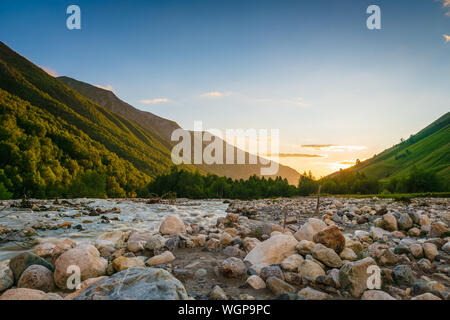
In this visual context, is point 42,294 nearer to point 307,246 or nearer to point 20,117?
point 307,246

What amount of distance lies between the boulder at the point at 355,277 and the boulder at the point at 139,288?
8.42ft

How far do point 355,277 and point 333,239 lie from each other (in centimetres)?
168

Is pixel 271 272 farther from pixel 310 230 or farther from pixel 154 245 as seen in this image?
pixel 154 245

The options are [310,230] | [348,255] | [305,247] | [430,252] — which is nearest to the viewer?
[305,247]

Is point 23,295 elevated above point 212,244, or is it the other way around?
point 23,295

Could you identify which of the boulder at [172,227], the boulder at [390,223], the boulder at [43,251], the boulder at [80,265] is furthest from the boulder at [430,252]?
the boulder at [43,251]

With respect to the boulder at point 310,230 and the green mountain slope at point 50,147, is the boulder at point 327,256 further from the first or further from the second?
the green mountain slope at point 50,147

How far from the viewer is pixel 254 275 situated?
4164mm

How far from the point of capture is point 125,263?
15.8 ft

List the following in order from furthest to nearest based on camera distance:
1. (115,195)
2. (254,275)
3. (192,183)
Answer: (192,183) → (115,195) → (254,275)

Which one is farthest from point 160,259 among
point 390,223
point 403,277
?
point 390,223

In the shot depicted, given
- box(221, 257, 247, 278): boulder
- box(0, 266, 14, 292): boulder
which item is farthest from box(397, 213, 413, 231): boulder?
box(0, 266, 14, 292): boulder
